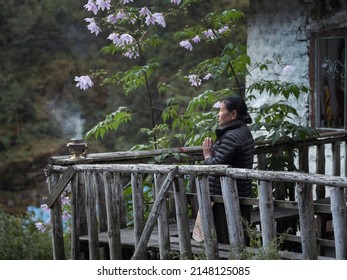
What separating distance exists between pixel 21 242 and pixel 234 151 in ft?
30.5

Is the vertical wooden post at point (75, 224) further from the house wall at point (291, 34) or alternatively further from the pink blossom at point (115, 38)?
the house wall at point (291, 34)

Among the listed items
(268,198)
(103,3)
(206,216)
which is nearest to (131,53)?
(103,3)

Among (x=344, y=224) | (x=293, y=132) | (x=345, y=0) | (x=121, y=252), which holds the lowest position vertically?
(x=121, y=252)

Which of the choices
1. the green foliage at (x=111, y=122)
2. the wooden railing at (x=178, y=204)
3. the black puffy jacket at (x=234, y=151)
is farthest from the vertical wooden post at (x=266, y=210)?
the green foliage at (x=111, y=122)

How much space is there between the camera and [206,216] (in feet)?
18.3

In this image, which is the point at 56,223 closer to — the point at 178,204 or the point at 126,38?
the point at 178,204

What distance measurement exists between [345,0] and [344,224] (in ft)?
14.8

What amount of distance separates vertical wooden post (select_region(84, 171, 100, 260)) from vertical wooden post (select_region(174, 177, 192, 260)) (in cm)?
100

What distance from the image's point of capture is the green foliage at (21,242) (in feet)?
45.8

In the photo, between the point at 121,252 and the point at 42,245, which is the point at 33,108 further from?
the point at 121,252

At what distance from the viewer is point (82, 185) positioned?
6617 mm

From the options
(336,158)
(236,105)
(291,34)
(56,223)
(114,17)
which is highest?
(114,17)
